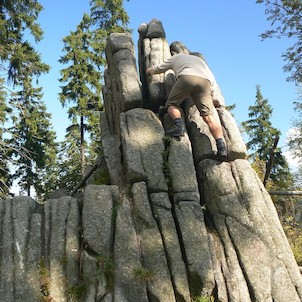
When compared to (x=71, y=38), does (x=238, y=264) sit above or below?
below

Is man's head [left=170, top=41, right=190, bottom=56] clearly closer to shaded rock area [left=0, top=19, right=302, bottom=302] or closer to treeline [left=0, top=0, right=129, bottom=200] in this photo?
shaded rock area [left=0, top=19, right=302, bottom=302]

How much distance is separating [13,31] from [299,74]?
54.5 ft

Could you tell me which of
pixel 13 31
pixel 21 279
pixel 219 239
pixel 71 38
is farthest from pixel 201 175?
pixel 71 38

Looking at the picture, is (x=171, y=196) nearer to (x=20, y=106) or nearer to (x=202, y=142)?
(x=202, y=142)

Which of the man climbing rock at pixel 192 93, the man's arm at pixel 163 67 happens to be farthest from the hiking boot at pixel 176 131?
the man's arm at pixel 163 67

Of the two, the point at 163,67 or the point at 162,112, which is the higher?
the point at 163,67

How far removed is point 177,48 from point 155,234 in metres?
7.58

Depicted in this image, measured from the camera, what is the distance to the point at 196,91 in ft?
32.5

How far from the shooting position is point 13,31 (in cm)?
2052

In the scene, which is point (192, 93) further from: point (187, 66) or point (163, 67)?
point (163, 67)

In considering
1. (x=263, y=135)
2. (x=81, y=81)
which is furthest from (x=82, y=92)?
(x=263, y=135)

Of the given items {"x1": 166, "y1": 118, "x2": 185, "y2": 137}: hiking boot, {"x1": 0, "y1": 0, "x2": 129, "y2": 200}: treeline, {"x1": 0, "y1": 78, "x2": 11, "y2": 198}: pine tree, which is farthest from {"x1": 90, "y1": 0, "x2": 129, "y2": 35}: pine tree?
{"x1": 166, "y1": 118, "x2": 185, "y2": 137}: hiking boot

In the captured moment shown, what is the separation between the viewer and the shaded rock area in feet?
23.8

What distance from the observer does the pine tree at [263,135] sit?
35.0 meters
